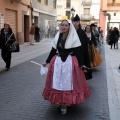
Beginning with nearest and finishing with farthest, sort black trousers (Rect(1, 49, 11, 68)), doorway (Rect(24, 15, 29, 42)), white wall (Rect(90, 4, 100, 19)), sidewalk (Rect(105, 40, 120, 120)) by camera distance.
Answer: sidewalk (Rect(105, 40, 120, 120)) < black trousers (Rect(1, 49, 11, 68)) < doorway (Rect(24, 15, 29, 42)) < white wall (Rect(90, 4, 100, 19))

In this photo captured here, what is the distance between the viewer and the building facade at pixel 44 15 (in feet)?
79.2

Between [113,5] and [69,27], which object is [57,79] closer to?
[69,27]

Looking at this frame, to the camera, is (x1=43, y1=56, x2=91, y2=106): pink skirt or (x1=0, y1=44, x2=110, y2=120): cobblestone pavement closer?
(x1=43, y1=56, x2=91, y2=106): pink skirt

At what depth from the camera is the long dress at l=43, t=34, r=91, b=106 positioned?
4.23 meters

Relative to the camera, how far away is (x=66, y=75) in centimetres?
423

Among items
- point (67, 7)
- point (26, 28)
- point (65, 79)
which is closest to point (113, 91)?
point (65, 79)

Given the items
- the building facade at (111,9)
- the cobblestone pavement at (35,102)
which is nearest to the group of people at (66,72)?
the cobblestone pavement at (35,102)

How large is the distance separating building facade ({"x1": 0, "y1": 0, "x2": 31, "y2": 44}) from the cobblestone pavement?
9.49 metres

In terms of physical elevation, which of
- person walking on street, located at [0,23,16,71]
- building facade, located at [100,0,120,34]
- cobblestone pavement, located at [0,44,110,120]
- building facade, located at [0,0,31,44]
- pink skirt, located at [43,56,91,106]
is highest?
building facade, located at [100,0,120,34]

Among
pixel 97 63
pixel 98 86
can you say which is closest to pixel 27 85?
pixel 98 86

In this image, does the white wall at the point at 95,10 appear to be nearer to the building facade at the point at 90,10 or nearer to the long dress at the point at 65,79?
the building facade at the point at 90,10

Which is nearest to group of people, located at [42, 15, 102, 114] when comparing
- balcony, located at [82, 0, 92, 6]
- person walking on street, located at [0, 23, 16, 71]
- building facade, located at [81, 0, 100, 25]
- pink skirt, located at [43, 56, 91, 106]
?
pink skirt, located at [43, 56, 91, 106]

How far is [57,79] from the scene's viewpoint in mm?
4246

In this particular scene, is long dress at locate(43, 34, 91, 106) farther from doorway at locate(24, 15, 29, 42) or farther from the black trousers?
doorway at locate(24, 15, 29, 42)
